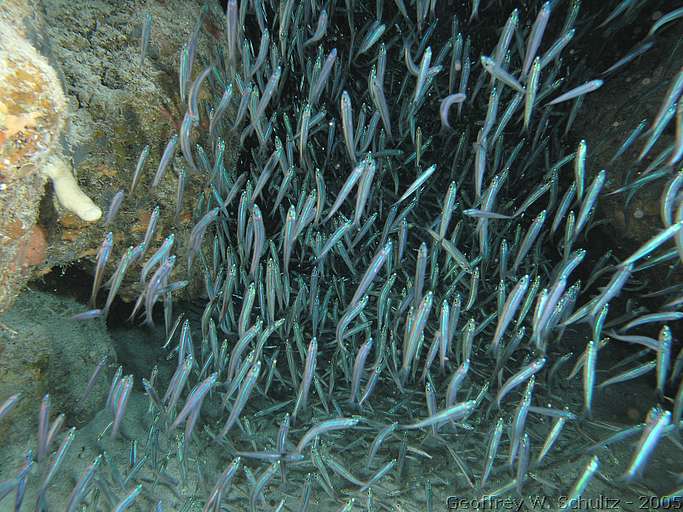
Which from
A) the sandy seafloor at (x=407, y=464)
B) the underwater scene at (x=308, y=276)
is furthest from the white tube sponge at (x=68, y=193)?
the sandy seafloor at (x=407, y=464)

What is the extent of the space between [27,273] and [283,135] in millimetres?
3109

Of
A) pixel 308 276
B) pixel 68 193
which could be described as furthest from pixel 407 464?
pixel 68 193

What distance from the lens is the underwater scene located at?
8.91ft

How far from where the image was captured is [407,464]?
10.9ft

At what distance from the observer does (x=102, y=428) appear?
3.42m

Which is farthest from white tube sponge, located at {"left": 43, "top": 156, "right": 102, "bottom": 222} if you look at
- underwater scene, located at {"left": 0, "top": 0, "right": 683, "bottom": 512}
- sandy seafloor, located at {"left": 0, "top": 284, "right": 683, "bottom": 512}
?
sandy seafloor, located at {"left": 0, "top": 284, "right": 683, "bottom": 512}

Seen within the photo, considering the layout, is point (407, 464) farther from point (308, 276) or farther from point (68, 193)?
point (68, 193)

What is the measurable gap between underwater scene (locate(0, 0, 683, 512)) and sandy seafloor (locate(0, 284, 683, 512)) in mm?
20

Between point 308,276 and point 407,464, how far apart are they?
223 centimetres

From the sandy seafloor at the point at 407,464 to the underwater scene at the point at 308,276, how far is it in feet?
0.06

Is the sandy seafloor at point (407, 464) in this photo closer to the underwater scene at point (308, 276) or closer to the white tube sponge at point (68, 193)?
the underwater scene at point (308, 276)

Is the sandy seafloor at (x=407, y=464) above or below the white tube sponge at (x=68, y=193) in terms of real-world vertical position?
below

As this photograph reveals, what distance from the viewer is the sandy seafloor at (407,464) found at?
294 centimetres

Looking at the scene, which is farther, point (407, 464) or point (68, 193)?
point (407, 464)
